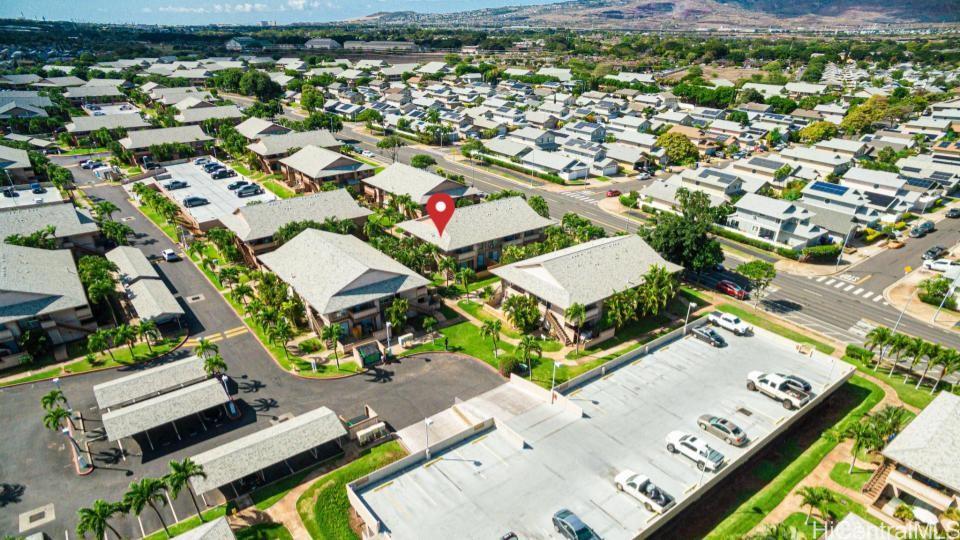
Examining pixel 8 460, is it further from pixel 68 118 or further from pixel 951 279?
pixel 68 118

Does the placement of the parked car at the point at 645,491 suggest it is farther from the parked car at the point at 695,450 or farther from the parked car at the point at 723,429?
the parked car at the point at 723,429

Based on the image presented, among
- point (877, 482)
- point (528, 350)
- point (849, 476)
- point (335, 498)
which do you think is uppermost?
point (528, 350)

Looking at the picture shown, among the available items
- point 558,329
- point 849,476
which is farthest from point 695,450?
point 558,329

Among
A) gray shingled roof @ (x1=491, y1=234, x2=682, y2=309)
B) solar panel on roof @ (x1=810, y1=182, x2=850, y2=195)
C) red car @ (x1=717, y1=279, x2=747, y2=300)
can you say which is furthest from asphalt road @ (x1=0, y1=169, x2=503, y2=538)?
solar panel on roof @ (x1=810, y1=182, x2=850, y2=195)

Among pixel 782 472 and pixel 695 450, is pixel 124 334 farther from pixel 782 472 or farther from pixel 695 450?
pixel 782 472

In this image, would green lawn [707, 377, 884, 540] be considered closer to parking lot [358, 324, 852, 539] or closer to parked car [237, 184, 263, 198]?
parking lot [358, 324, 852, 539]
